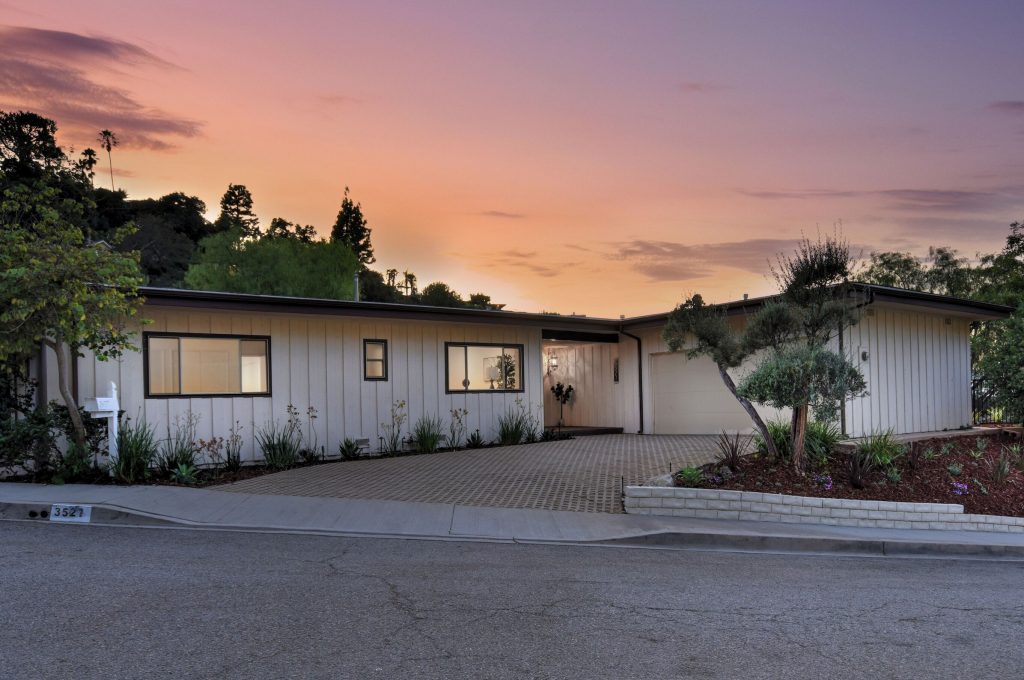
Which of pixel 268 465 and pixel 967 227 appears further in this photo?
pixel 967 227

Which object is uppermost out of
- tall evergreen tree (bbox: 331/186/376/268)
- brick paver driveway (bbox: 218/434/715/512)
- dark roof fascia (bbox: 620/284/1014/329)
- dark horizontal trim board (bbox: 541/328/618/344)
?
tall evergreen tree (bbox: 331/186/376/268)

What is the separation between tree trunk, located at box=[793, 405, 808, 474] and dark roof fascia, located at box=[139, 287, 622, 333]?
7.14 metres

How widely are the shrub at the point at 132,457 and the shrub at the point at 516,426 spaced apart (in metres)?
7.29

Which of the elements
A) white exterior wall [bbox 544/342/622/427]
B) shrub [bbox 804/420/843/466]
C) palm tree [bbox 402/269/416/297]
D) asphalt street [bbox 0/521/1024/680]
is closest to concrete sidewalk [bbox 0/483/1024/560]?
asphalt street [bbox 0/521/1024/680]

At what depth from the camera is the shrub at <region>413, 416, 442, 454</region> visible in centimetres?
1483

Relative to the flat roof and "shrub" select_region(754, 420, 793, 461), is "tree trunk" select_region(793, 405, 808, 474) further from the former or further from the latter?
the flat roof

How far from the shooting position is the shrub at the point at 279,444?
12.7 metres

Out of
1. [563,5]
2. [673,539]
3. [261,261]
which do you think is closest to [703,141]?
[563,5]

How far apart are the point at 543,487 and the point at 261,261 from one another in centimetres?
3646

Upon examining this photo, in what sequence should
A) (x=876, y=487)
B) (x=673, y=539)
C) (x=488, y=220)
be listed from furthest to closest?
(x=488, y=220), (x=876, y=487), (x=673, y=539)

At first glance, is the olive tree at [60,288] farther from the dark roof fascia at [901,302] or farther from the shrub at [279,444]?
the dark roof fascia at [901,302]

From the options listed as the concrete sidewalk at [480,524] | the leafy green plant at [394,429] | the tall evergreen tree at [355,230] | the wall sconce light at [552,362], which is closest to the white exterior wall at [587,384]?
the wall sconce light at [552,362]

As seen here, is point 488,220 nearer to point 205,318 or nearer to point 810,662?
point 205,318

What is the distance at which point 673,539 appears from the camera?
7676 millimetres
